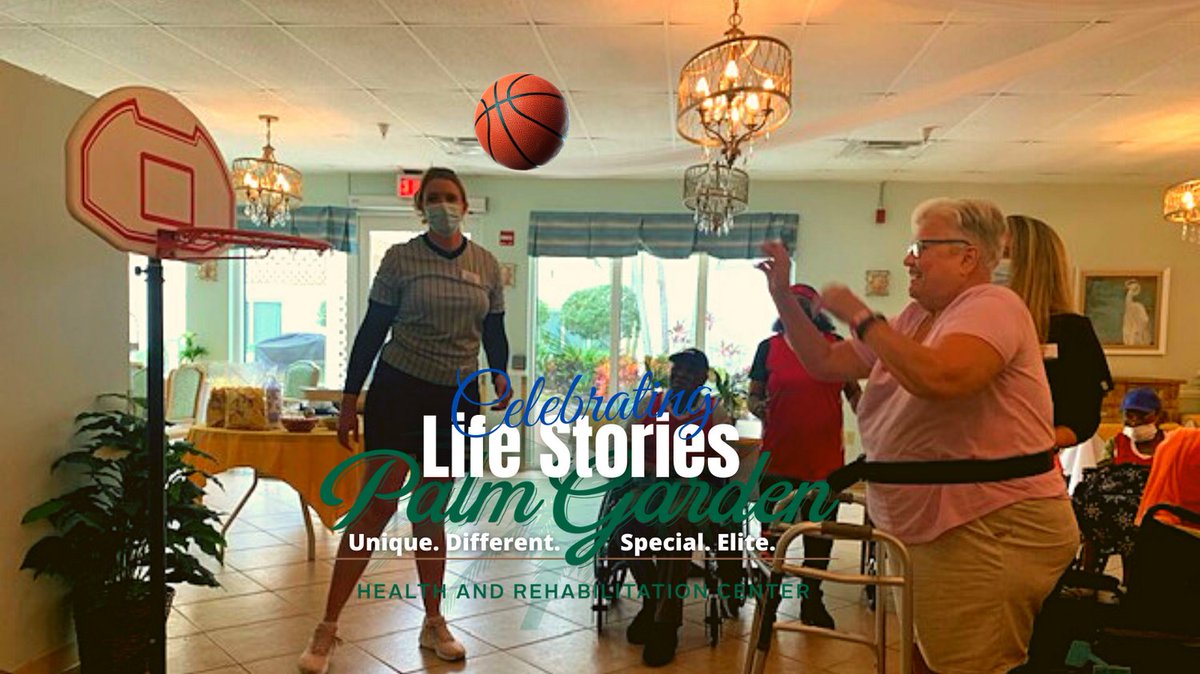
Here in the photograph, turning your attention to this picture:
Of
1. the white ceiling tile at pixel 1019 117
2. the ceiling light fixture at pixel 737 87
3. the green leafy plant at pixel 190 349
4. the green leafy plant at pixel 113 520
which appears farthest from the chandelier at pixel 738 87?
the green leafy plant at pixel 190 349

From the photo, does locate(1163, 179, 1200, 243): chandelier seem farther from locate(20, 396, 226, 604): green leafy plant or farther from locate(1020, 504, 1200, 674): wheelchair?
locate(20, 396, 226, 604): green leafy plant

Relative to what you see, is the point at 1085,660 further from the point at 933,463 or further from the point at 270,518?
the point at 270,518

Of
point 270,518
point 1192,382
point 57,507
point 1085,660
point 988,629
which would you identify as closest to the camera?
point 988,629

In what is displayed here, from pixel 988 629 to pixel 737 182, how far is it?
11.3 ft

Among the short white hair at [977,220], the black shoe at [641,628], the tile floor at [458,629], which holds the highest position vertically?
the short white hair at [977,220]

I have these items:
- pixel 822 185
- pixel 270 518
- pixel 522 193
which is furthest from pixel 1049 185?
pixel 270 518

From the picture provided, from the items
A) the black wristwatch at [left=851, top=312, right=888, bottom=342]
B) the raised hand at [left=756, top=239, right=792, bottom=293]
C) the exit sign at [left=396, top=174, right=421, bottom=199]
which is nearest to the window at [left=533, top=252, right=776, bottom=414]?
the exit sign at [left=396, top=174, right=421, bottom=199]

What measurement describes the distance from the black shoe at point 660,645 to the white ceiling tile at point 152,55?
3.20 meters

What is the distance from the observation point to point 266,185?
461 cm

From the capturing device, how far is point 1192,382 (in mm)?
5828

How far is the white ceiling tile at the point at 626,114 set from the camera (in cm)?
404

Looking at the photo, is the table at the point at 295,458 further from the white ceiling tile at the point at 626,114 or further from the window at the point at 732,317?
the window at the point at 732,317

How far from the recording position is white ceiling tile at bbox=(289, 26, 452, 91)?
10.6 ft

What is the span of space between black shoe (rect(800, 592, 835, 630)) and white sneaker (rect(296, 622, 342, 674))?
5.50ft
